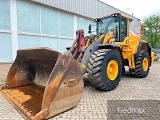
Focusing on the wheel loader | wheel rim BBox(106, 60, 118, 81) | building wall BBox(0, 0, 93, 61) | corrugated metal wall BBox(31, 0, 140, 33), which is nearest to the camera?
the wheel loader

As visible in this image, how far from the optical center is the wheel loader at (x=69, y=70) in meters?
3.21

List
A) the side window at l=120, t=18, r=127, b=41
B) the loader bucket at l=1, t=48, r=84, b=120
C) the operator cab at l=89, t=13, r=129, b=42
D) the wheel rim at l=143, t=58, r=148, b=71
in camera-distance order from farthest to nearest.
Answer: the wheel rim at l=143, t=58, r=148, b=71
the side window at l=120, t=18, r=127, b=41
the operator cab at l=89, t=13, r=129, b=42
the loader bucket at l=1, t=48, r=84, b=120

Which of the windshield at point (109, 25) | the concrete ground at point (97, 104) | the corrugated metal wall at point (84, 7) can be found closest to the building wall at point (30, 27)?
the corrugated metal wall at point (84, 7)

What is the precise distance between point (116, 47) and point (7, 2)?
5.98 m

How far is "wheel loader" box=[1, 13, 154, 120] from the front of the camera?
321 cm

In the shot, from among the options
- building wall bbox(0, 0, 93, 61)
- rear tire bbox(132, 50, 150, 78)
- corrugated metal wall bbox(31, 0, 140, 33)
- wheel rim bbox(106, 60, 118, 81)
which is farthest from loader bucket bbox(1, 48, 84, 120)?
corrugated metal wall bbox(31, 0, 140, 33)

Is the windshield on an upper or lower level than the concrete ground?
upper

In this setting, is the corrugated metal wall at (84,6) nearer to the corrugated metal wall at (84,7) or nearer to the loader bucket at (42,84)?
the corrugated metal wall at (84,7)

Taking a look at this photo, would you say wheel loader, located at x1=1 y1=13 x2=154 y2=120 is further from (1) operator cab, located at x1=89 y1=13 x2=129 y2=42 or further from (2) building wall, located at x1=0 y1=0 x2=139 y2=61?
(2) building wall, located at x1=0 y1=0 x2=139 y2=61

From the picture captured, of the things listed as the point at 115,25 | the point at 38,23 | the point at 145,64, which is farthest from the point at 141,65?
the point at 38,23

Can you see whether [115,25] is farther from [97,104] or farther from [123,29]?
[97,104]

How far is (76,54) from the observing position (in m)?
5.29

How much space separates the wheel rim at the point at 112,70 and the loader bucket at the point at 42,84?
1541 millimetres

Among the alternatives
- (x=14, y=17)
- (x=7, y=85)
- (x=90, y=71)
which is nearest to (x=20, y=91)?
(x=7, y=85)
